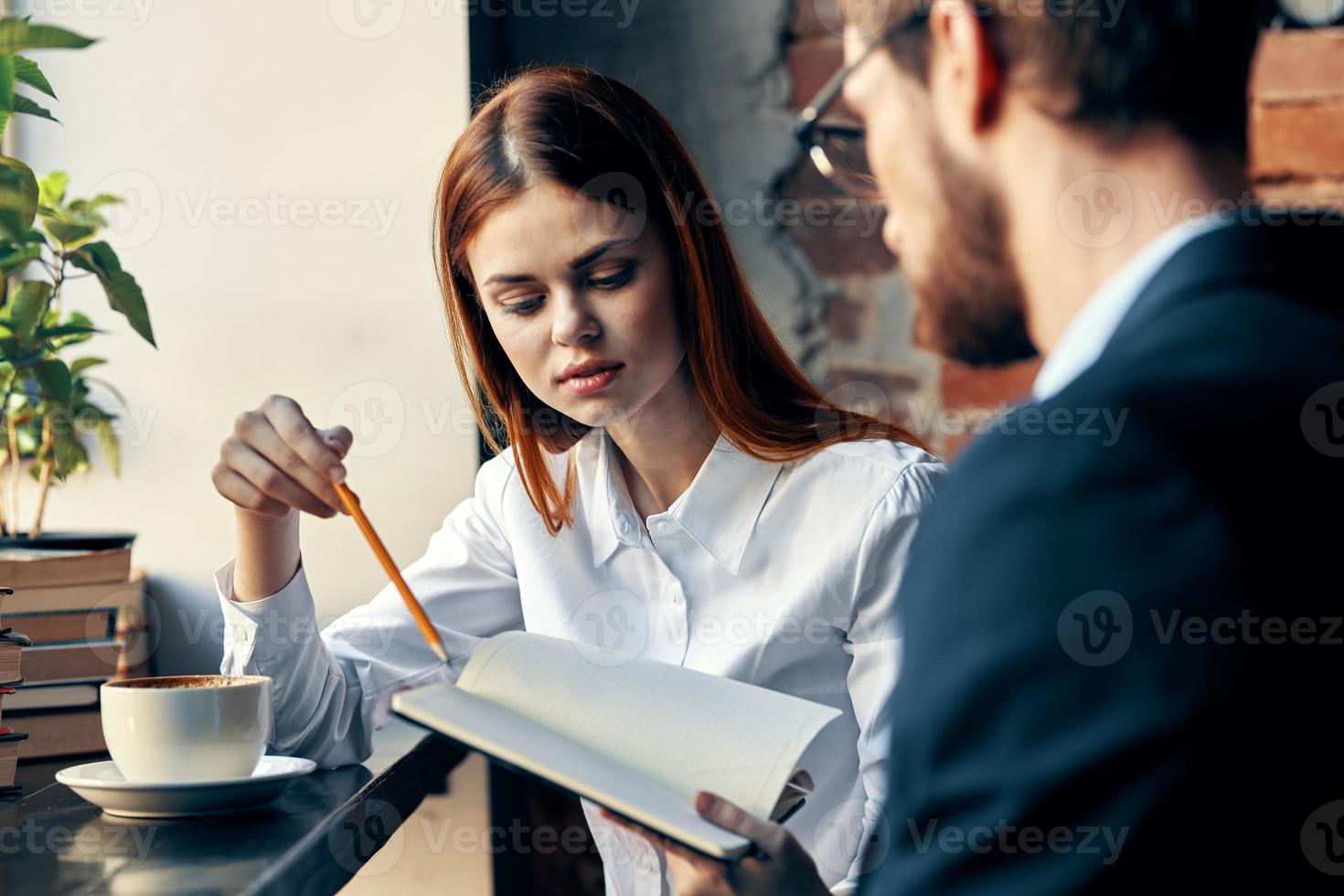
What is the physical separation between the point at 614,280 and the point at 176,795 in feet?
1.56

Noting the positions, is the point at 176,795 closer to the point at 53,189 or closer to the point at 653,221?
the point at 653,221

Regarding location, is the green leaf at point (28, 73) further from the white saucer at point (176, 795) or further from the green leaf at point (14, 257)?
the white saucer at point (176, 795)

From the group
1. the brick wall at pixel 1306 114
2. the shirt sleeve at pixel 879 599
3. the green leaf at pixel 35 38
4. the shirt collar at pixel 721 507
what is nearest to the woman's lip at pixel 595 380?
the shirt collar at pixel 721 507

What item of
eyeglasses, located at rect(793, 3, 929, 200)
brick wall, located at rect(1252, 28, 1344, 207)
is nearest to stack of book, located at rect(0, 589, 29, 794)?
eyeglasses, located at rect(793, 3, 929, 200)

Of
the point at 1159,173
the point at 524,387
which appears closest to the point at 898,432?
the point at 524,387

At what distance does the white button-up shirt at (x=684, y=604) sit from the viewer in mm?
953

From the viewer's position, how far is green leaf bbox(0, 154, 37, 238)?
0.93 m

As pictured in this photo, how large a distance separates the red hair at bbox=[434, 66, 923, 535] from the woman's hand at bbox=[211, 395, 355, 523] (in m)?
0.23

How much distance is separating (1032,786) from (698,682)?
17.2 inches

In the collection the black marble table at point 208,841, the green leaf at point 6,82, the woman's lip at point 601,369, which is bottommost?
the black marble table at point 208,841

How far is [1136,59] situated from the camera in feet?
1.29

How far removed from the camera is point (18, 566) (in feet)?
3.47

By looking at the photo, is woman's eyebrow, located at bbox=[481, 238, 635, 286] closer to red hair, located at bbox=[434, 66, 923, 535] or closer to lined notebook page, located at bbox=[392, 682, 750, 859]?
red hair, located at bbox=[434, 66, 923, 535]

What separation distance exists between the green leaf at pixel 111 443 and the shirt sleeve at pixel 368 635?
12.8 inches
